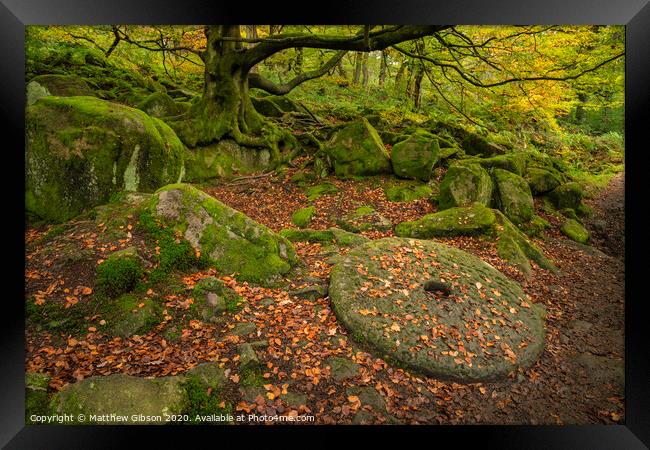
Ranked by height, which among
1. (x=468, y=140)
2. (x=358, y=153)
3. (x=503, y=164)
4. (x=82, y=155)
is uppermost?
(x=468, y=140)

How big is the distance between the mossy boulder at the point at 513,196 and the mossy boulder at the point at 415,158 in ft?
5.75

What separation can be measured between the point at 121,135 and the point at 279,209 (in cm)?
383

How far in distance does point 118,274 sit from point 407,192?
695 centimetres

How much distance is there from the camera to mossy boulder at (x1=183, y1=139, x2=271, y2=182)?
8.81 m

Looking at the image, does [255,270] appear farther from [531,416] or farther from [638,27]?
[638,27]

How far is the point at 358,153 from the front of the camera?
377 inches

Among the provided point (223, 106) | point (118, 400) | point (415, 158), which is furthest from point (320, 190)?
point (118, 400)

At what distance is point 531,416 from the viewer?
10.6ft

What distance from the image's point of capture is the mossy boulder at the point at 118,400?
2.57 metres

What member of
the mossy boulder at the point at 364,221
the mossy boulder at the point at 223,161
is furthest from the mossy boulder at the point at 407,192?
the mossy boulder at the point at 223,161

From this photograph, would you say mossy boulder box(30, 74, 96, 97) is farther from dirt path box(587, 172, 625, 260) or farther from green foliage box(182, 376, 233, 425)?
dirt path box(587, 172, 625, 260)

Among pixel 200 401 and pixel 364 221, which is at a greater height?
pixel 364 221

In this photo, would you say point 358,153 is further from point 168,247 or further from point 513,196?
point 168,247

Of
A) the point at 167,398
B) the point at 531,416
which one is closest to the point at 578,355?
the point at 531,416
